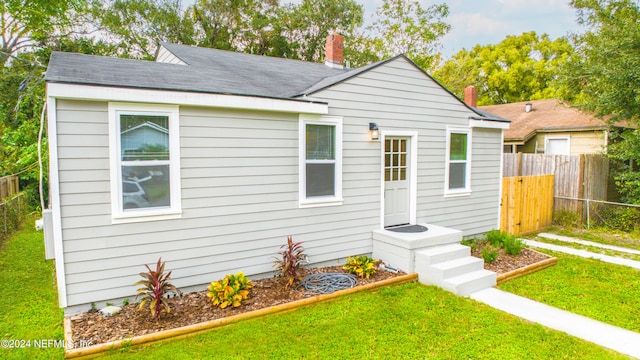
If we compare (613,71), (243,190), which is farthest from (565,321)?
(613,71)

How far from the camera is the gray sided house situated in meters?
4.21

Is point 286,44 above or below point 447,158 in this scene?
above

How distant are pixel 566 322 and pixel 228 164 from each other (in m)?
4.97

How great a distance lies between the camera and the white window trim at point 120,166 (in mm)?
4312

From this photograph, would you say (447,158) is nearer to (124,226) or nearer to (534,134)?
(124,226)

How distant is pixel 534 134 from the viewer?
14180mm

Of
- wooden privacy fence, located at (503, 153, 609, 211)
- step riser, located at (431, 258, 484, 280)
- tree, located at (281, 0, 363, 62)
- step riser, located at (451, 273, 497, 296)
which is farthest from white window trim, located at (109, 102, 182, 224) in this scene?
tree, located at (281, 0, 363, 62)

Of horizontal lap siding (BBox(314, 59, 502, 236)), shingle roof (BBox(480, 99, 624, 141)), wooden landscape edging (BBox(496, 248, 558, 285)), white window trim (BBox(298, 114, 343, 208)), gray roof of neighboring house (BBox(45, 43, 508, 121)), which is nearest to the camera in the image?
gray roof of neighboring house (BBox(45, 43, 508, 121))

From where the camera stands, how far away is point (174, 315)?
4.26 metres

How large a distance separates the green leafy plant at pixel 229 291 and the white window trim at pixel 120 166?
111cm

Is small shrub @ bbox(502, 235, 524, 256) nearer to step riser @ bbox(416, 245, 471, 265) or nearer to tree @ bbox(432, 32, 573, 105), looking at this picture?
step riser @ bbox(416, 245, 471, 265)

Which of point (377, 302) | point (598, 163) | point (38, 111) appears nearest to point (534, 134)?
point (598, 163)

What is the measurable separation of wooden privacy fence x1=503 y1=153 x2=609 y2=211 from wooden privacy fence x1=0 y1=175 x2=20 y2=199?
15732mm

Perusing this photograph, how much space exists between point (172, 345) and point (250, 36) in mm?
20916
